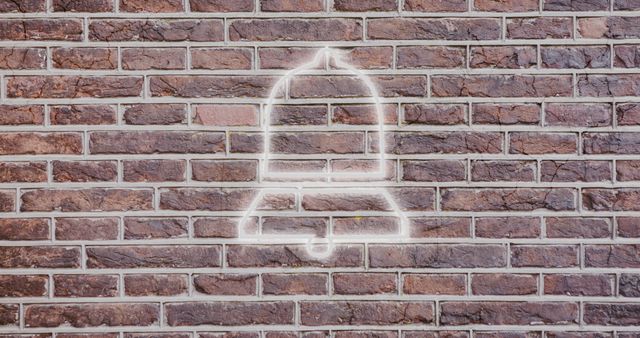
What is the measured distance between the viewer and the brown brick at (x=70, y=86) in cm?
155

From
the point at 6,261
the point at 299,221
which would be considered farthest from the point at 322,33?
the point at 6,261

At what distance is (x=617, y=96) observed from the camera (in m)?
1.55

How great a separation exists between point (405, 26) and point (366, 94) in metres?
0.21

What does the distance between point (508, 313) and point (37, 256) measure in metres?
1.28

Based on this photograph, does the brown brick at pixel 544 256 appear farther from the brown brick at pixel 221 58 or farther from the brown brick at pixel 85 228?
the brown brick at pixel 85 228

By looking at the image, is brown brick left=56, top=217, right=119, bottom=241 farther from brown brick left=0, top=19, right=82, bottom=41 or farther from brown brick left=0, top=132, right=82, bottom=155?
brown brick left=0, top=19, right=82, bottom=41

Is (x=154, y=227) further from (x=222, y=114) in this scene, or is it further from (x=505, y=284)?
(x=505, y=284)

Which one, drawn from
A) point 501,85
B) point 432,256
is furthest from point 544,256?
point 501,85

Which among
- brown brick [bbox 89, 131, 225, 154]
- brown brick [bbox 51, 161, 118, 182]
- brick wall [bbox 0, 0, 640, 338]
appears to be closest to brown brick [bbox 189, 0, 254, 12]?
brick wall [bbox 0, 0, 640, 338]

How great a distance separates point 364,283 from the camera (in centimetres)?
157

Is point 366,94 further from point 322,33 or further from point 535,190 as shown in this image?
point 535,190

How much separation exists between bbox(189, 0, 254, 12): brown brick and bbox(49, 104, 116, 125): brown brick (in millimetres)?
355

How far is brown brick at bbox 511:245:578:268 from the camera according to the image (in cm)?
155

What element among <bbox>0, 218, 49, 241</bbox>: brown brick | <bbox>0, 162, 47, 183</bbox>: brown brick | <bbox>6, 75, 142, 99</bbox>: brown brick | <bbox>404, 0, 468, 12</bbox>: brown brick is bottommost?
<bbox>0, 218, 49, 241</bbox>: brown brick
